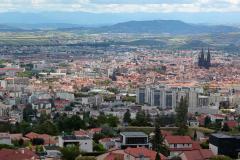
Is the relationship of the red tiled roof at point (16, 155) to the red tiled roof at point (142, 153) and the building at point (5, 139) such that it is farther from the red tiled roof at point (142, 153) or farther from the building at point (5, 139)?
the building at point (5, 139)

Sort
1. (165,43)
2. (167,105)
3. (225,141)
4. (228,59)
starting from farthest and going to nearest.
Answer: (165,43) → (228,59) → (167,105) → (225,141)

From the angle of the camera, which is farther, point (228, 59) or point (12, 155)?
point (228, 59)

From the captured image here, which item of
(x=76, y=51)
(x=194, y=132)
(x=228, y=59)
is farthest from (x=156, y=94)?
(x=76, y=51)

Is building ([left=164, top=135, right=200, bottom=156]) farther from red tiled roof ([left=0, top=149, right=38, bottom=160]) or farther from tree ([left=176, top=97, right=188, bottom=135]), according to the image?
red tiled roof ([left=0, top=149, right=38, bottom=160])

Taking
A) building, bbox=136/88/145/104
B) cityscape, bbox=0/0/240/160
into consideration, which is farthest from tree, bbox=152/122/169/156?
building, bbox=136/88/145/104

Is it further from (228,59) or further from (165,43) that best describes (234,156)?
(165,43)

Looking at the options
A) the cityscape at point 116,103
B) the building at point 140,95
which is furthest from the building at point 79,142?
the building at point 140,95

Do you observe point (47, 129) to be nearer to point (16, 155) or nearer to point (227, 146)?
point (16, 155)
